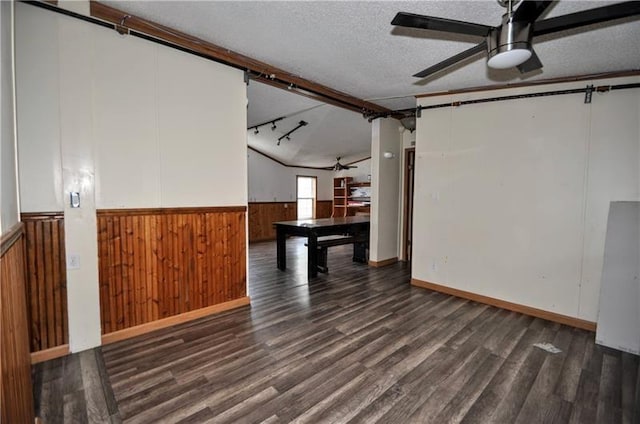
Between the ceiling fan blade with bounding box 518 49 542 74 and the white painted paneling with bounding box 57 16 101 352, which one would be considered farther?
the white painted paneling with bounding box 57 16 101 352

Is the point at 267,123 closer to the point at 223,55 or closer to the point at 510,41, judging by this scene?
the point at 223,55

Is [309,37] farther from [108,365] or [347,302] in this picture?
[108,365]

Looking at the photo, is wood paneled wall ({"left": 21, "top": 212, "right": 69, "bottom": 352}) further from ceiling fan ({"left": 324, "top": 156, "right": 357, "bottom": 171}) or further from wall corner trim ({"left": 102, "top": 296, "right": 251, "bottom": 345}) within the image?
ceiling fan ({"left": 324, "top": 156, "right": 357, "bottom": 171})

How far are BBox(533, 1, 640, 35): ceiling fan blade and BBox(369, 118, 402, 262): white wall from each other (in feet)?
11.7

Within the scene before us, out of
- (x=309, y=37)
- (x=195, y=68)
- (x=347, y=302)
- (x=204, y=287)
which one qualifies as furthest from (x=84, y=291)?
(x=309, y=37)

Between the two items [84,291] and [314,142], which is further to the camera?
[314,142]

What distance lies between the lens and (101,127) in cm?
254

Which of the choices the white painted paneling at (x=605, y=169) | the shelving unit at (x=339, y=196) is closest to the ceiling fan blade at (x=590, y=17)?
the white painted paneling at (x=605, y=169)

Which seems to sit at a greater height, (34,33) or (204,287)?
(34,33)

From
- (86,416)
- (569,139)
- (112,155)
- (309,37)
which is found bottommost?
(86,416)

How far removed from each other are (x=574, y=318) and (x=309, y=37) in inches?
154

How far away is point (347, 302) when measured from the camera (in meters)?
3.66

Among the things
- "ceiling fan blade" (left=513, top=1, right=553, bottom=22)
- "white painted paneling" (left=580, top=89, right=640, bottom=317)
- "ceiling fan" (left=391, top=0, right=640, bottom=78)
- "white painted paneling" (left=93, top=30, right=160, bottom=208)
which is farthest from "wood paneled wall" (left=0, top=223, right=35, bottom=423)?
"white painted paneling" (left=580, top=89, right=640, bottom=317)

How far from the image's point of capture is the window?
9761mm
